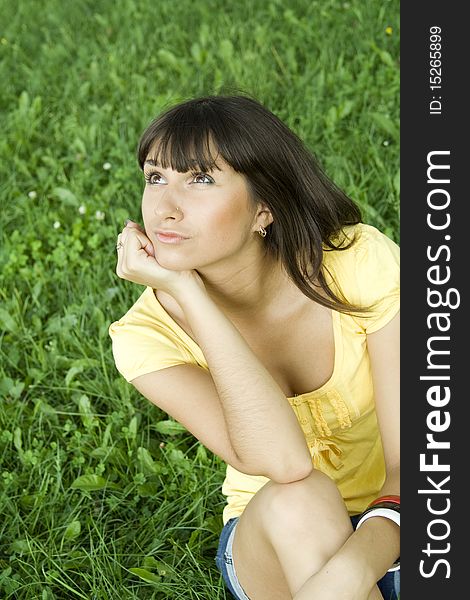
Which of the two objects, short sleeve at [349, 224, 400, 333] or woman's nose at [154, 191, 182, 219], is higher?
woman's nose at [154, 191, 182, 219]

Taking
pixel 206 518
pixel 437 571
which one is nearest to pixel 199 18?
pixel 206 518

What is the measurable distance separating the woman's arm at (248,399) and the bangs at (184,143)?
0.26 meters

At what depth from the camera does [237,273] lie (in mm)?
2346

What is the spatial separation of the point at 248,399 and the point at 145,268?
0.35 meters

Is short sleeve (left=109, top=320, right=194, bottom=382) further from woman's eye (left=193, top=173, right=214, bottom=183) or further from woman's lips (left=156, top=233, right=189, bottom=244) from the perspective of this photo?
woman's eye (left=193, top=173, right=214, bottom=183)

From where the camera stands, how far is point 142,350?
2340 millimetres

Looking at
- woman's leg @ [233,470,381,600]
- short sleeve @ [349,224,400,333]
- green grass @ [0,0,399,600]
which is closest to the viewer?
woman's leg @ [233,470,381,600]

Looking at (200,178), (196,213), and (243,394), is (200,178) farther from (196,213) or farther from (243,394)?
(243,394)

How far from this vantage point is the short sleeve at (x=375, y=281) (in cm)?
225

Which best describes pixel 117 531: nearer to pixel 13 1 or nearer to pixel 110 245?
pixel 110 245

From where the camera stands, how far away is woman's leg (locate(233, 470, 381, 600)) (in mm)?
2125

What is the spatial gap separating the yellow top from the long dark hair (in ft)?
0.13

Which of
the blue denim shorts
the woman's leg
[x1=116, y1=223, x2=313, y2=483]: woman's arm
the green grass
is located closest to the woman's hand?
[x1=116, y1=223, x2=313, y2=483]: woman's arm

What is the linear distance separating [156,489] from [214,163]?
1.16 metres
